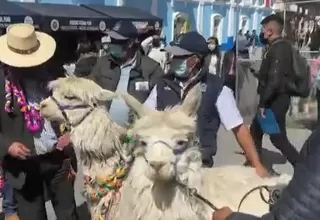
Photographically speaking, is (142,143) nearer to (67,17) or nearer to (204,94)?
(204,94)

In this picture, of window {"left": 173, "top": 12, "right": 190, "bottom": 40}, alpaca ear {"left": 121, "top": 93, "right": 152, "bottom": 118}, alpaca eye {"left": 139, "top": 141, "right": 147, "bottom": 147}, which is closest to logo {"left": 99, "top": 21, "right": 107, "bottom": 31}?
window {"left": 173, "top": 12, "right": 190, "bottom": 40}

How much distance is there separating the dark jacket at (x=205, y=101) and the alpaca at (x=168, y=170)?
87cm

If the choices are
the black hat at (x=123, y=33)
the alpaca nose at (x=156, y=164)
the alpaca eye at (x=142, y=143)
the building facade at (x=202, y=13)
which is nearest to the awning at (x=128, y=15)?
the building facade at (x=202, y=13)

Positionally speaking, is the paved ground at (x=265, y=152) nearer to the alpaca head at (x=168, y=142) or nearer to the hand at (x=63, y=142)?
the hand at (x=63, y=142)

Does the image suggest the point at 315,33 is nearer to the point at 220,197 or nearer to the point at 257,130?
the point at 257,130

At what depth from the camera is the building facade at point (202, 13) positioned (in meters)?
23.8

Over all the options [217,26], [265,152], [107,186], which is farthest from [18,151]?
[217,26]

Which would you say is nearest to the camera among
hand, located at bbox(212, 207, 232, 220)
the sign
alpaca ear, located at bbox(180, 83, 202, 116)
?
hand, located at bbox(212, 207, 232, 220)

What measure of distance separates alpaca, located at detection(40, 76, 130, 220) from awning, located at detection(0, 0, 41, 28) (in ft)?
32.0

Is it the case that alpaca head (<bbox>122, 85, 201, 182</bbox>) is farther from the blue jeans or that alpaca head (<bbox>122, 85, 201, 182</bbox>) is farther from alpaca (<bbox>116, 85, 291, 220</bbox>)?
the blue jeans

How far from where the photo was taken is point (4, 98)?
4594 millimetres

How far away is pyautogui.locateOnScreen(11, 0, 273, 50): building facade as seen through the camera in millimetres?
23828

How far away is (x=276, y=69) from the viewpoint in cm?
824

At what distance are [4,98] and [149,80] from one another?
1.56 meters
